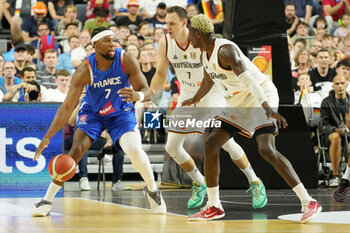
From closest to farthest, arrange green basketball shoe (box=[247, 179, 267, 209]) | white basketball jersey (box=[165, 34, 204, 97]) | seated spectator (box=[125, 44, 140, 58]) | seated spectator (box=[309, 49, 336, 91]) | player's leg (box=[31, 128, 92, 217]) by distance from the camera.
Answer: player's leg (box=[31, 128, 92, 217]), green basketball shoe (box=[247, 179, 267, 209]), white basketball jersey (box=[165, 34, 204, 97]), seated spectator (box=[309, 49, 336, 91]), seated spectator (box=[125, 44, 140, 58])

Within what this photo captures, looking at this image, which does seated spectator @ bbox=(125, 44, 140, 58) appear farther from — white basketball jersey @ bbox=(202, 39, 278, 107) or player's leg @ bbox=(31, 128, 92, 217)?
white basketball jersey @ bbox=(202, 39, 278, 107)

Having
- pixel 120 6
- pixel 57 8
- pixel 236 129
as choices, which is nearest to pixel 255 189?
pixel 236 129

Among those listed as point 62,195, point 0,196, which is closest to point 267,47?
point 62,195

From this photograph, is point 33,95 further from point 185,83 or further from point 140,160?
point 140,160

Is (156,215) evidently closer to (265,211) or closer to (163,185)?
(265,211)

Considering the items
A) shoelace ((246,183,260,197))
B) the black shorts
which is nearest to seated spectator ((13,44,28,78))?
shoelace ((246,183,260,197))

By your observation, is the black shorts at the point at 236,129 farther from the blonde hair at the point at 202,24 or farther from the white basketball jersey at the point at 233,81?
the blonde hair at the point at 202,24

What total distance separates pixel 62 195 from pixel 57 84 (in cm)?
282

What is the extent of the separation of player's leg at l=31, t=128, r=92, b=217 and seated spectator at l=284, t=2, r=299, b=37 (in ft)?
35.1

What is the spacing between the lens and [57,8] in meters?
18.2

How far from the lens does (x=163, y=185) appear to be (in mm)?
12898

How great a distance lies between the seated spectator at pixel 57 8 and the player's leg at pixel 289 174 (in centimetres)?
1088

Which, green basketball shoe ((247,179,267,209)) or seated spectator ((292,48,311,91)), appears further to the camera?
seated spectator ((292,48,311,91))

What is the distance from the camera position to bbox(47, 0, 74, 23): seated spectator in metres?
17.9
